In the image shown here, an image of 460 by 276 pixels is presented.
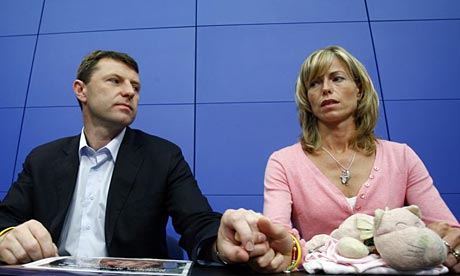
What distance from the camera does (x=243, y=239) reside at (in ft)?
1.89

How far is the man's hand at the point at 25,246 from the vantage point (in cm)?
65

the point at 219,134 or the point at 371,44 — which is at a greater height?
the point at 371,44

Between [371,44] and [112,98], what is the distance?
5.00 feet

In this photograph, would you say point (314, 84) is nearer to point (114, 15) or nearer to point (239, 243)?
point (239, 243)

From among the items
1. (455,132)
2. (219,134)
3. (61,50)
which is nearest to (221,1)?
(219,134)

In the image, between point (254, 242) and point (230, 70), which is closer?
point (254, 242)

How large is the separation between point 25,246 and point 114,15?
1.89 metres

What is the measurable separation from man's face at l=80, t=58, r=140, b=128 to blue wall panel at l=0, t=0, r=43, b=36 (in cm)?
127

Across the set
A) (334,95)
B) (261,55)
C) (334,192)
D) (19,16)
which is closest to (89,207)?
(334,192)

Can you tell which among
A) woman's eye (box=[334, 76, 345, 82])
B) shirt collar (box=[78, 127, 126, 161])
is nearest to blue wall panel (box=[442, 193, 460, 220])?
woman's eye (box=[334, 76, 345, 82])

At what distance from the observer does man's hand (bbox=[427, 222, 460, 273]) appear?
0.64 m

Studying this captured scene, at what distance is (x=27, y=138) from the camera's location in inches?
75.6

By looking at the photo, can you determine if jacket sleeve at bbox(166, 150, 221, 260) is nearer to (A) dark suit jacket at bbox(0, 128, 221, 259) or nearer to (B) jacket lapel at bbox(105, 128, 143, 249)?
(A) dark suit jacket at bbox(0, 128, 221, 259)

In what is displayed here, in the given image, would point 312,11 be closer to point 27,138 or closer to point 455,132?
point 455,132
